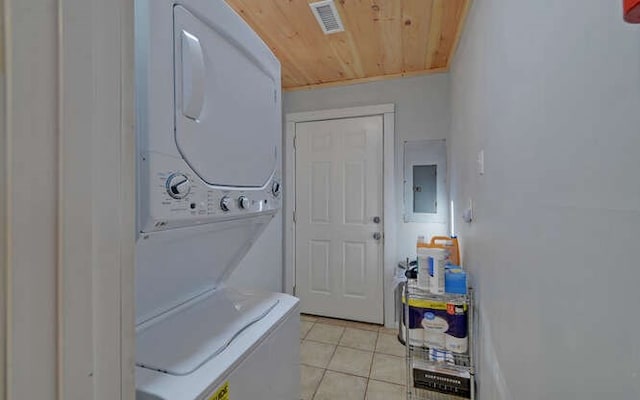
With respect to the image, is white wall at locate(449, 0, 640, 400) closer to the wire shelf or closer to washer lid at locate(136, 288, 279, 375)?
the wire shelf

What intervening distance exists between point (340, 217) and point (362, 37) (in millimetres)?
1635

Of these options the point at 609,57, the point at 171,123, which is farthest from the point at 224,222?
the point at 609,57

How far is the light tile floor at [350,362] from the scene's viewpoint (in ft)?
6.45

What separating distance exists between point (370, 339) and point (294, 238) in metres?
1.24

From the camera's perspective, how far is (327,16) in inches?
75.5

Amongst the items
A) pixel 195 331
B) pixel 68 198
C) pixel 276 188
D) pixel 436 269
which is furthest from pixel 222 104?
pixel 436 269

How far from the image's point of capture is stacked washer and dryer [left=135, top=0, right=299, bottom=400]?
2.23 ft

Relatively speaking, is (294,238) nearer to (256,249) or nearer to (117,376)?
(256,249)

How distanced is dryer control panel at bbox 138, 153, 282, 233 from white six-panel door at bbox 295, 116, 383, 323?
2111 millimetres

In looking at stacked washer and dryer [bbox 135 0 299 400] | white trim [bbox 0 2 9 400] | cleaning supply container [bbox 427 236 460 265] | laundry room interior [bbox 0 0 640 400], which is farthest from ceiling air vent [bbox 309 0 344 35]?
white trim [bbox 0 2 9 400]

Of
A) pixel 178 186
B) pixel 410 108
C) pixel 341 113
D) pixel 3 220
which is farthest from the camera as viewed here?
pixel 341 113

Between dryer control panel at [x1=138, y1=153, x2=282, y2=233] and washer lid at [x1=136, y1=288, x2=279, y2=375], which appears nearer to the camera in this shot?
dryer control panel at [x1=138, y1=153, x2=282, y2=233]

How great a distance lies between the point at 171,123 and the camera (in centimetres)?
71

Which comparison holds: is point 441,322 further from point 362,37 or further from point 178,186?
point 362,37
